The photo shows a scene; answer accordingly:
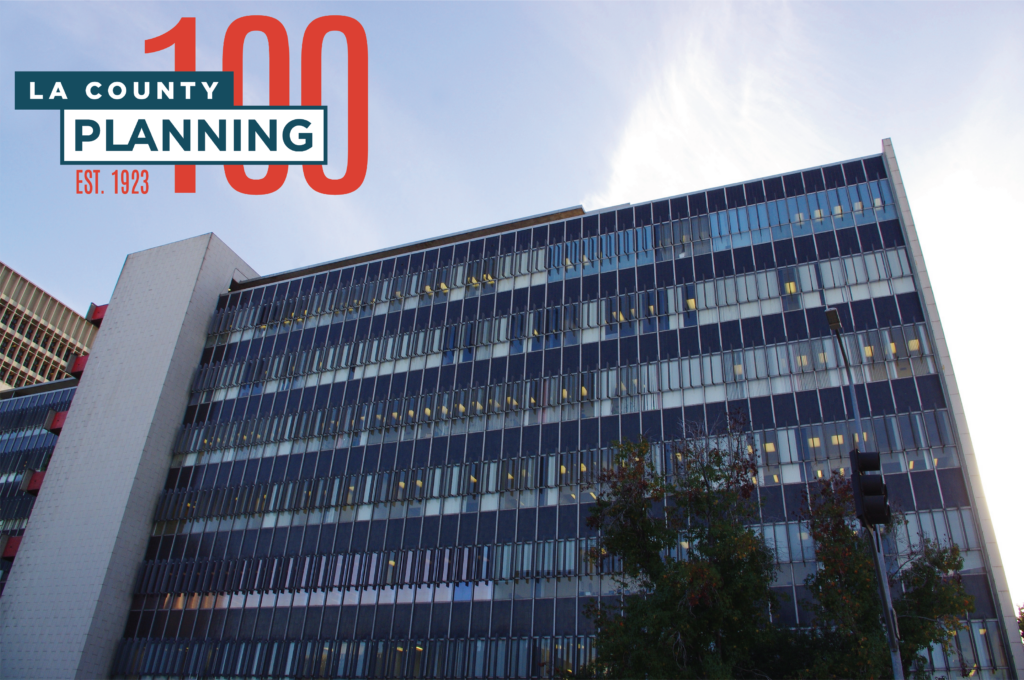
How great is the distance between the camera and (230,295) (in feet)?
210

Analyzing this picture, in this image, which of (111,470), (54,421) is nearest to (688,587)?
(111,470)

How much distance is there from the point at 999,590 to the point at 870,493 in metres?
24.5

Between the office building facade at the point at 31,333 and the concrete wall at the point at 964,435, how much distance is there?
103951mm

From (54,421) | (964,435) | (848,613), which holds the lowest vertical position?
(848,613)

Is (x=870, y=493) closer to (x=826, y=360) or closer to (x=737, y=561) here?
(x=737, y=561)

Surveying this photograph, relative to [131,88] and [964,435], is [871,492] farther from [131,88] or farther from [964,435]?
[131,88]

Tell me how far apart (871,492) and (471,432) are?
112ft

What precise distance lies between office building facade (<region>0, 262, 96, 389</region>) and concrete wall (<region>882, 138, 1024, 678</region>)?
10395cm

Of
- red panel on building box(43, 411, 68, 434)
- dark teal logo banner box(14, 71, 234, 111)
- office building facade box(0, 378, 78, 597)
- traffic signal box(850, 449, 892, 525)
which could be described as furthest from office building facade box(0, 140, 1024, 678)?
traffic signal box(850, 449, 892, 525)

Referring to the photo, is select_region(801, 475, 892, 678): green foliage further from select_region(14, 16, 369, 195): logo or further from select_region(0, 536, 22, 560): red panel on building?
select_region(0, 536, 22, 560): red panel on building

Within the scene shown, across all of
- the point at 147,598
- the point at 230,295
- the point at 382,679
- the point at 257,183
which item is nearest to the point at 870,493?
the point at 382,679

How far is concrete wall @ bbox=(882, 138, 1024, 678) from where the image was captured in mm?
32156

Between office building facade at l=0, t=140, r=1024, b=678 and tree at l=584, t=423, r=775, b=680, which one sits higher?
office building facade at l=0, t=140, r=1024, b=678

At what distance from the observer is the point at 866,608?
25.0 metres
